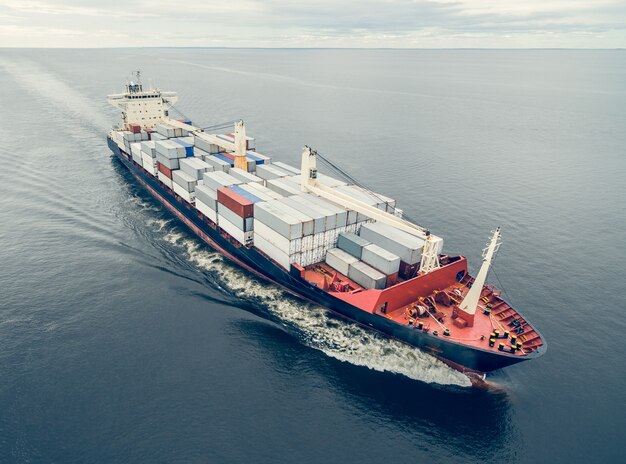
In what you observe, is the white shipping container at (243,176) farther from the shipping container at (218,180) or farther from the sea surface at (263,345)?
the sea surface at (263,345)

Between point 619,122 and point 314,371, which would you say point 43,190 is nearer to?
point 314,371

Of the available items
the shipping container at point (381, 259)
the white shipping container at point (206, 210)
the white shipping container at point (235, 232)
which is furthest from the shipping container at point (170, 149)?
the shipping container at point (381, 259)

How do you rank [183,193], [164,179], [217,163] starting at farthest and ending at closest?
[164,179]
[217,163]
[183,193]

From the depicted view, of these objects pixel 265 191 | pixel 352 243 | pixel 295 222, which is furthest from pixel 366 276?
pixel 265 191

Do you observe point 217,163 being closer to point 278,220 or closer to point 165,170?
point 165,170

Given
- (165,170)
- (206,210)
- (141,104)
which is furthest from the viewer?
(141,104)

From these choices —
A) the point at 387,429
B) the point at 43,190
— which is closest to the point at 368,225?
the point at 387,429

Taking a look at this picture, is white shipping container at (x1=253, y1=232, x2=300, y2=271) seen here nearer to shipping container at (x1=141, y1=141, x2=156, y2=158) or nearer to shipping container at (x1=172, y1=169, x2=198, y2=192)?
shipping container at (x1=172, y1=169, x2=198, y2=192)

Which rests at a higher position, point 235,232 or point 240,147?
point 240,147
